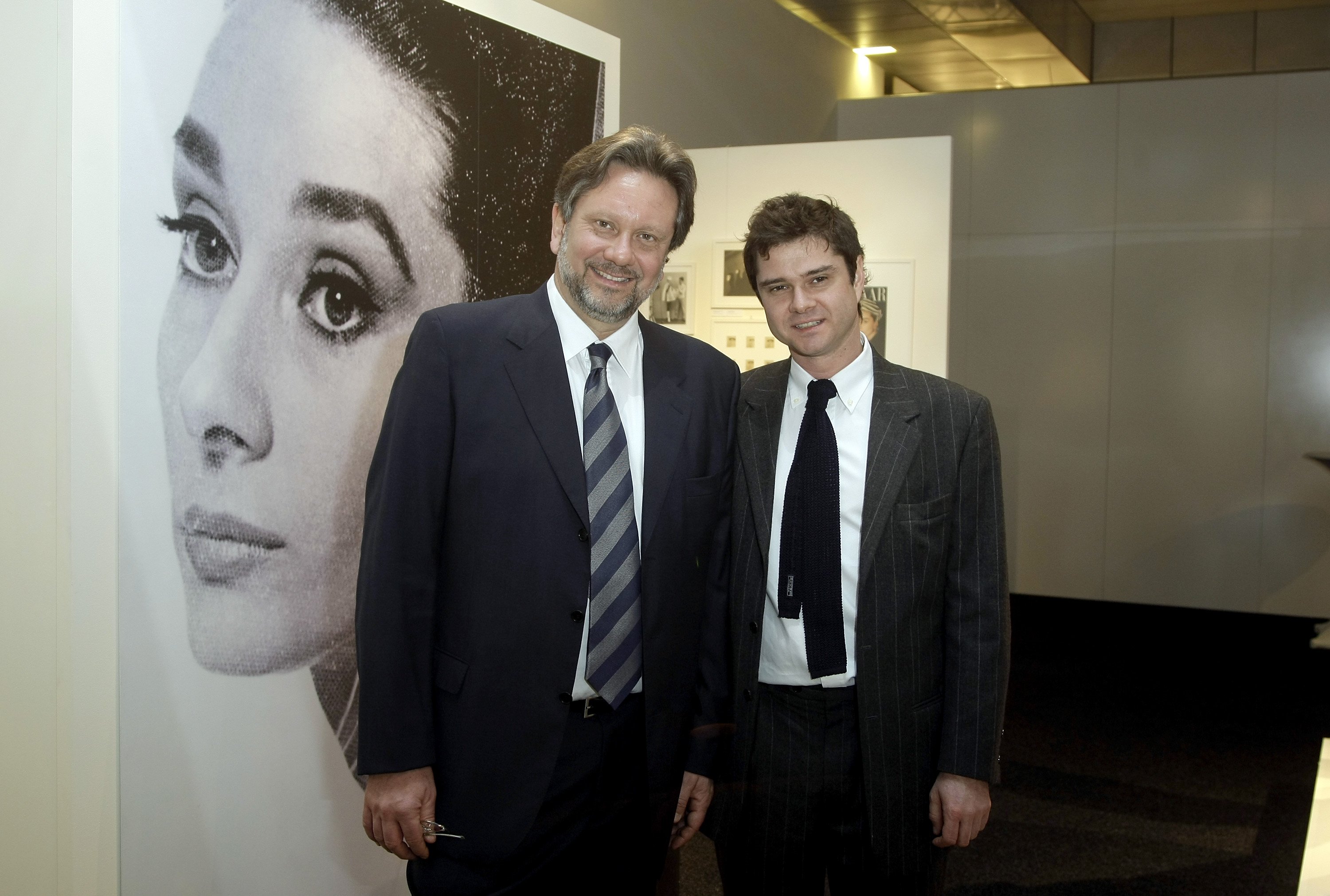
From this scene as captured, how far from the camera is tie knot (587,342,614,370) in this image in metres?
1.89

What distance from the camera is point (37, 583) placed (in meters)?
1.87

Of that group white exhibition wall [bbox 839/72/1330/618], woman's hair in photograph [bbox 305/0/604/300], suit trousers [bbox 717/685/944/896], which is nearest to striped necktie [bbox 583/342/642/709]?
suit trousers [bbox 717/685/944/896]

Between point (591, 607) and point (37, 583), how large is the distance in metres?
1.02

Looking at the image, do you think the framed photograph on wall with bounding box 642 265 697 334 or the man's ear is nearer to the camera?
the man's ear

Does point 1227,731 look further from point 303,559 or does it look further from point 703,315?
point 303,559

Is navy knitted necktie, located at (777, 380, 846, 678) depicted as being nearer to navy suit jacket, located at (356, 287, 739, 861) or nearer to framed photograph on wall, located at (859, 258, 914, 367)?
navy suit jacket, located at (356, 287, 739, 861)

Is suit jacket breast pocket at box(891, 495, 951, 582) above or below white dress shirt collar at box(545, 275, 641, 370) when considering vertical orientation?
below

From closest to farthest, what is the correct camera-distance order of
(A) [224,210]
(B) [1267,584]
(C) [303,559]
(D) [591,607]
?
(D) [591,607]
(A) [224,210]
(C) [303,559]
(B) [1267,584]

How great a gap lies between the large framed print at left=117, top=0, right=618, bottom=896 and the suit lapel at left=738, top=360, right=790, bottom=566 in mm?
935

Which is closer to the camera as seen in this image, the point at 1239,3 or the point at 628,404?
the point at 628,404

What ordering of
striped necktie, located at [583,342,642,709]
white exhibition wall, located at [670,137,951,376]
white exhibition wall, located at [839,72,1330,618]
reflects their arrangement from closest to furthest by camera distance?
striped necktie, located at [583,342,642,709] < white exhibition wall, located at [670,137,951,376] < white exhibition wall, located at [839,72,1330,618]

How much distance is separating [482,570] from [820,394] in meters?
0.77

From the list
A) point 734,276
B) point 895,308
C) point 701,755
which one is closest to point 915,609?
point 701,755

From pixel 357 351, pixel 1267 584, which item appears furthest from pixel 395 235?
pixel 1267 584
